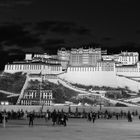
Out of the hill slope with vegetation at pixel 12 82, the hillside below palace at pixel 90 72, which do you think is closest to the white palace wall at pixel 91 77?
the hillside below palace at pixel 90 72

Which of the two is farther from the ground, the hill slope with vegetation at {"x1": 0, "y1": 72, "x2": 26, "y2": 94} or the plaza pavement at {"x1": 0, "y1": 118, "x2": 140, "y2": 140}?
the hill slope with vegetation at {"x1": 0, "y1": 72, "x2": 26, "y2": 94}

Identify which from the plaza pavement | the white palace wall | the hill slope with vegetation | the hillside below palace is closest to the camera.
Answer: the plaza pavement

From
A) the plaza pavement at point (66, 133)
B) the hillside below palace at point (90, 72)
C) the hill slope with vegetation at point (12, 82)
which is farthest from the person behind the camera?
the hillside below palace at point (90, 72)

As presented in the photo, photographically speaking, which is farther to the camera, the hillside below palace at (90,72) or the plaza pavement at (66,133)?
the hillside below palace at (90,72)

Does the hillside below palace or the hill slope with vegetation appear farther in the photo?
the hillside below palace

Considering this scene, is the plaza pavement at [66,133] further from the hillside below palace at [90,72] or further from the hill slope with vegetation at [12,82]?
the hillside below palace at [90,72]

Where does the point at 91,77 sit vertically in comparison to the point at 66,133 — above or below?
above

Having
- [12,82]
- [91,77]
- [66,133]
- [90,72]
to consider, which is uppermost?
[90,72]

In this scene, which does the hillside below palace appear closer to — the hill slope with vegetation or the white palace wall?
the white palace wall

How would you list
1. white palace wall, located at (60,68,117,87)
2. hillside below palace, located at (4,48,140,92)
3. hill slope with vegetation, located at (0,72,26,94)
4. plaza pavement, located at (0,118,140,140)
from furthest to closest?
white palace wall, located at (60,68,117,87)
hillside below palace, located at (4,48,140,92)
hill slope with vegetation, located at (0,72,26,94)
plaza pavement, located at (0,118,140,140)

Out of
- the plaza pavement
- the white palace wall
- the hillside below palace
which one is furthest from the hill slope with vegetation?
the plaza pavement

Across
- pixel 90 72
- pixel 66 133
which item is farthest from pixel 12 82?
pixel 66 133

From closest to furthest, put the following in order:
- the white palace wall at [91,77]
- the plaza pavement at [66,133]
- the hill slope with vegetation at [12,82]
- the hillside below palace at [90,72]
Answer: the plaza pavement at [66,133]
the hill slope with vegetation at [12,82]
the hillside below palace at [90,72]
the white palace wall at [91,77]

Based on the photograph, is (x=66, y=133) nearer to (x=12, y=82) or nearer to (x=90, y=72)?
(x=12, y=82)
